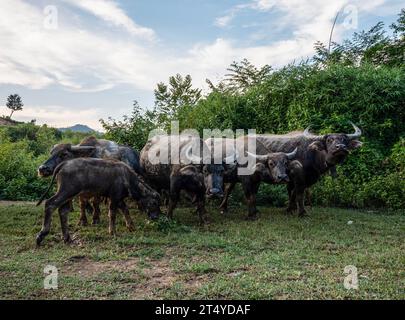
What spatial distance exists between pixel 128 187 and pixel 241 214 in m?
2.89

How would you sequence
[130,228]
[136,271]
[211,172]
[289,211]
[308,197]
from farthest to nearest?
[308,197], [289,211], [211,172], [130,228], [136,271]

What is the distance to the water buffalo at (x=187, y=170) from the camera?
7273 millimetres

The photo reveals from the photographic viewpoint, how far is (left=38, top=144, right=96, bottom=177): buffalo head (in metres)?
7.19

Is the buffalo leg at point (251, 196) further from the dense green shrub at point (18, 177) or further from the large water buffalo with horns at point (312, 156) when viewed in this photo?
the dense green shrub at point (18, 177)

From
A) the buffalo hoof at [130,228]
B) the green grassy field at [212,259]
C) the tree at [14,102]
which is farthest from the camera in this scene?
the tree at [14,102]

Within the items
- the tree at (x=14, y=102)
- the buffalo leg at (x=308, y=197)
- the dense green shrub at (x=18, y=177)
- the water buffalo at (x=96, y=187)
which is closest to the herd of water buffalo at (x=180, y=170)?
the water buffalo at (x=96, y=187)

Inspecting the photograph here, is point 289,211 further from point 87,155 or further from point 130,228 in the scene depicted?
point 87,155

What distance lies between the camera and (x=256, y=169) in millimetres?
8055

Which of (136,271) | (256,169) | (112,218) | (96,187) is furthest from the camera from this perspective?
(256,169)

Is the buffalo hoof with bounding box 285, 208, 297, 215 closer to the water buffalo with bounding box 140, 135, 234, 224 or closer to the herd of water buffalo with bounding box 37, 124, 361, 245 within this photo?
the herd of water buffalo with bounding box 37, 124, 361, 245

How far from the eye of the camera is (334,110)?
436 inches

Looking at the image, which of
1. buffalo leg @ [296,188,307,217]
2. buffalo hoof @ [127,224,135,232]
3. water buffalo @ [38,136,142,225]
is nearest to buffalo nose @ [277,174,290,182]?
buffalo leg @ [296,188,307,217]

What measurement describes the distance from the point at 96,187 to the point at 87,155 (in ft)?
6.18

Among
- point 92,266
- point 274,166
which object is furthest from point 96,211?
point 274,166
